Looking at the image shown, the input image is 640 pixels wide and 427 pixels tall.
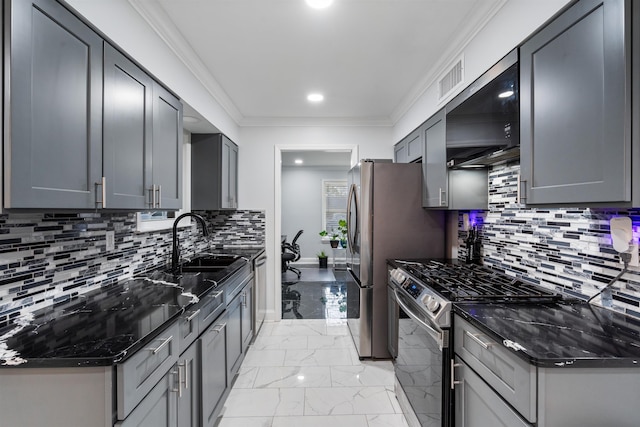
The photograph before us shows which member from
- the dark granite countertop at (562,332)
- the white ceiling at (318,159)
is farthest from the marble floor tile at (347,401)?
the white ceiling at (318,159)

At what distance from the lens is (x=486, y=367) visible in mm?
1207

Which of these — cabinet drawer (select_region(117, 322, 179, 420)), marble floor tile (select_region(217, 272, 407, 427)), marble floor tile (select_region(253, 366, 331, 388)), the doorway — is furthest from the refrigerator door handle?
cabinet drawer (select_region(117, 322, 179, 420))

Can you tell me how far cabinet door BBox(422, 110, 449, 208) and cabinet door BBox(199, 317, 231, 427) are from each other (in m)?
1.89

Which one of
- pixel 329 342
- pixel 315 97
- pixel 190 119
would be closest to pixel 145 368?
pixel 190 119

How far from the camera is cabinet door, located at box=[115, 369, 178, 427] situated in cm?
105

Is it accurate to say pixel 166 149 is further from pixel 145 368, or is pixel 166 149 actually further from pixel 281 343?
pixel 281 343

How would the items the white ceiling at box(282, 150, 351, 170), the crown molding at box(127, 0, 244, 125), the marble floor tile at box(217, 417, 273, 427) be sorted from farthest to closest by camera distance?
1. the white ceiling at box(282, 150, 351, 170)
2. the marble floor tile at box(217, 417, 273, 427)
3. the crown molding at box(127, 0, 244, 125)

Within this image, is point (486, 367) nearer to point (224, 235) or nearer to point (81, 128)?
point (81, 128)

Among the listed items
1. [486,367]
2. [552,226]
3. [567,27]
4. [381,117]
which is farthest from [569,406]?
[381,117]

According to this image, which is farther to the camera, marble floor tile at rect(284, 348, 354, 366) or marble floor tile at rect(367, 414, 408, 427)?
marble floor tile at rect(284, 348, 354, 366)

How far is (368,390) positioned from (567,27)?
250 centimetres

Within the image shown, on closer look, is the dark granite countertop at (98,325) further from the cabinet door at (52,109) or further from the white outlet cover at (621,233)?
the white outlet cover at (621,233)

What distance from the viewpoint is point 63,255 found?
150cm

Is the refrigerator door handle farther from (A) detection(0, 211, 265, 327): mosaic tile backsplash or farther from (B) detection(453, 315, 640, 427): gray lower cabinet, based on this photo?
(B) detection(453, 315, 640, 427): gray lower cabinet
